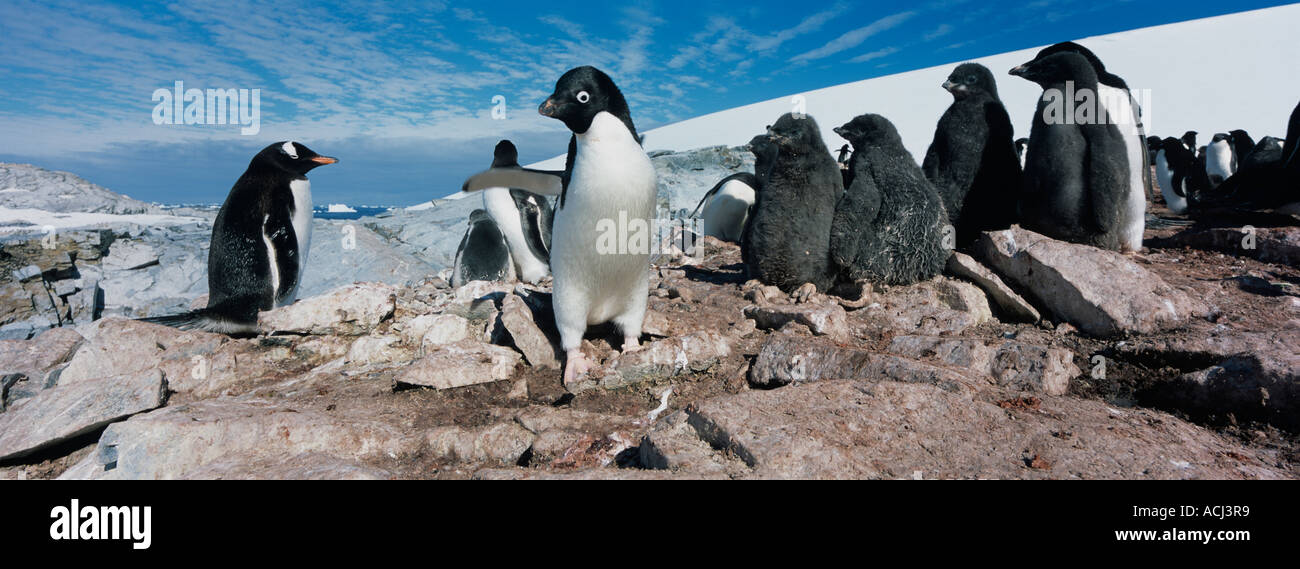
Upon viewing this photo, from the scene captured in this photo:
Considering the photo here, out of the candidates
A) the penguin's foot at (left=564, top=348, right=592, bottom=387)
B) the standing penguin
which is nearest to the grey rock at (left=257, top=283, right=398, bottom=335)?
the penguin's foot at (left=564, top=348, right=592, bottom=387)

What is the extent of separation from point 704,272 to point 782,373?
2736 millimetres

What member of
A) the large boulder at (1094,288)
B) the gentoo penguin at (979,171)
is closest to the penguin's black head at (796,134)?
the gentoo penguin at (979,171)

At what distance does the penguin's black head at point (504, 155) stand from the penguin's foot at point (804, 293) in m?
3.81

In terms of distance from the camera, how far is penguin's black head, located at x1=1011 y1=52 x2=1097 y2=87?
409cm

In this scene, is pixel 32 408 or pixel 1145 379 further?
pixel 32 408

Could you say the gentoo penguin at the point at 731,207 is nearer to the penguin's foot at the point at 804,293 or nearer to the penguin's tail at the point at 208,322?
the penguin's foot at the point at 804,293

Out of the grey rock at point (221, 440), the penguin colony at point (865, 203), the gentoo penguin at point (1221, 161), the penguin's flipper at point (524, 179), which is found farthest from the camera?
the gentoo penguin at point (1221, 161)

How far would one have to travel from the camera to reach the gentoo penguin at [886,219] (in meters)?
3.83

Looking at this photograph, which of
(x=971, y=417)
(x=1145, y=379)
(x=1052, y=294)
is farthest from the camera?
(x=1052, y=294)

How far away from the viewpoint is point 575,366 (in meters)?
3.03

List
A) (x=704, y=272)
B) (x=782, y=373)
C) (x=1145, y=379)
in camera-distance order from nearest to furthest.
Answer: (x=1145, y=379), (x=782, y=373), (x=704, y=272)
